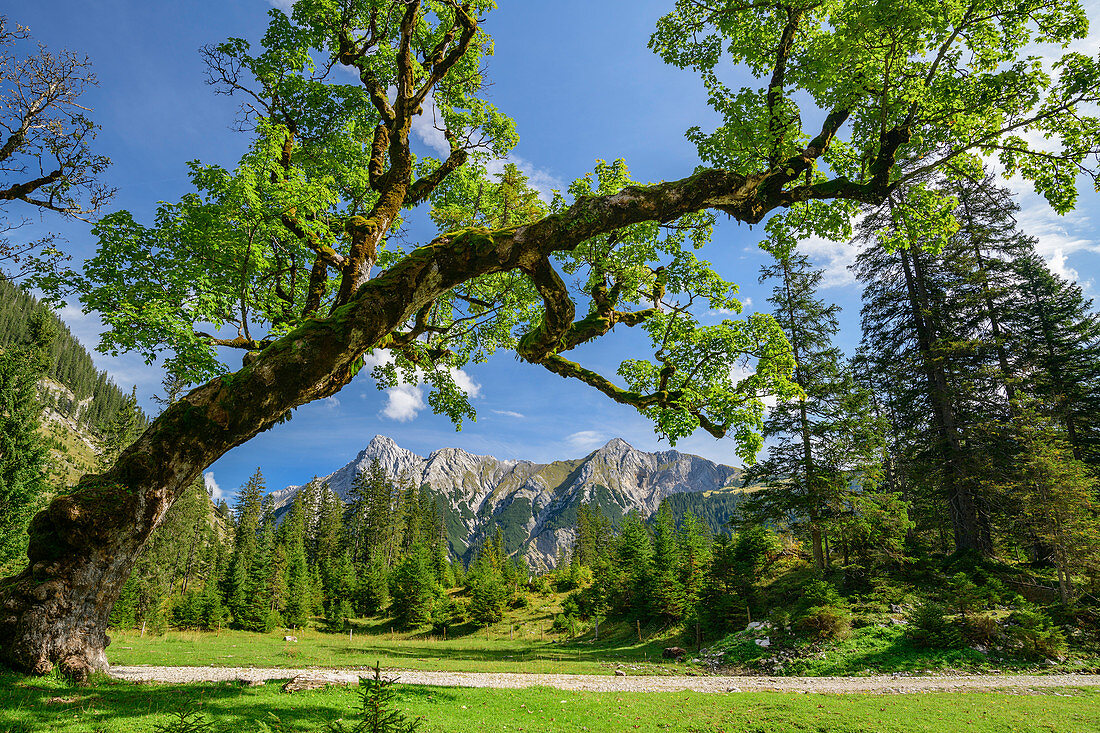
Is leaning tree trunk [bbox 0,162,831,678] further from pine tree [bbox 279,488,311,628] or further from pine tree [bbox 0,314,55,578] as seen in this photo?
pine tree [bbox 279,488,311,628]

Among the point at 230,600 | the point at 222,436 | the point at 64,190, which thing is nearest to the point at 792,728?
the point at 222,436

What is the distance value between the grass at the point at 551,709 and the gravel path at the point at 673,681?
1.31 m

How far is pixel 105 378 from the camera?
550 feet

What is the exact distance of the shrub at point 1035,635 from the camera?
16266 mm

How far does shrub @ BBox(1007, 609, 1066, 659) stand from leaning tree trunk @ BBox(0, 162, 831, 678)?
1992cm

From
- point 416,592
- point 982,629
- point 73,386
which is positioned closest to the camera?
point 982,629

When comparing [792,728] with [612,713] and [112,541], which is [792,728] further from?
[112,541]

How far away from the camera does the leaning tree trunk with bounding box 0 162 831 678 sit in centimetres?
670

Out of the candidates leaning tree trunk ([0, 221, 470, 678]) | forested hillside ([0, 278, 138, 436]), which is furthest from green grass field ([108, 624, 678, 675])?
forested hillside ([0, 278, 138, 436])

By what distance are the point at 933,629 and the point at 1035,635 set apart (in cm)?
295

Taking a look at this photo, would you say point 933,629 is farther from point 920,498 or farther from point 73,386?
point 73,386

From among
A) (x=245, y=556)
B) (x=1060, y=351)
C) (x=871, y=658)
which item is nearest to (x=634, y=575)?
(x=871, y=658)

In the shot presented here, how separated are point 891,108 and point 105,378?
234011 millimetres

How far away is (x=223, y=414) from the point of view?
696 centimetres
